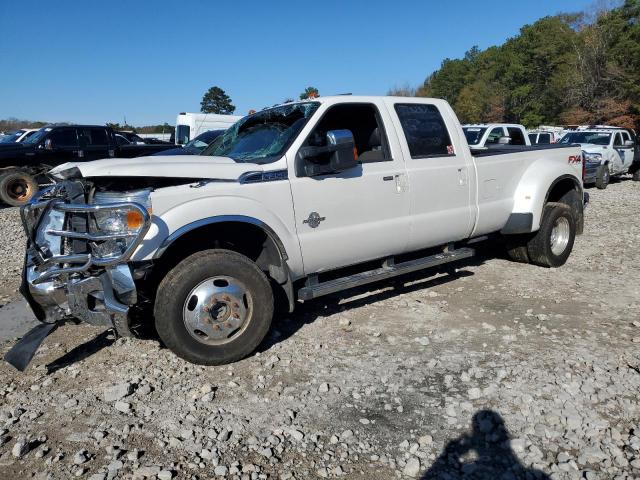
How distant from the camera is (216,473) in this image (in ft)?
8.64

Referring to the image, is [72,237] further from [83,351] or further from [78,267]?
[83,351]

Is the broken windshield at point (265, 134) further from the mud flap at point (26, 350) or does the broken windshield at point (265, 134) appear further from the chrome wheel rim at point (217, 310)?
the mud flap at point (26, 350)

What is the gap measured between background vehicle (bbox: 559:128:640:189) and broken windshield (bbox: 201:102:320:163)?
1315cm

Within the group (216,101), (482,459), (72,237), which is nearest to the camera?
(482,459)

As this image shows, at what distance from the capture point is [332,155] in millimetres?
4055

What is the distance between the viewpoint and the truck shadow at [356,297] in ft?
15.0

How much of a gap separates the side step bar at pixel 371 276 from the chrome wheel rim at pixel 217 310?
545 mm

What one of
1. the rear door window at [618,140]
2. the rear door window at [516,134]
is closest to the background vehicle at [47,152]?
the rear door window at [516,134]

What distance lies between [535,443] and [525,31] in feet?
188

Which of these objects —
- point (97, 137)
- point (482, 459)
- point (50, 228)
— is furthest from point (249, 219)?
point (97, 137)

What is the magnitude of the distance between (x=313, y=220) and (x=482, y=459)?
2.19m

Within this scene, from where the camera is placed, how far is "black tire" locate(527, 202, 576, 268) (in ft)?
19.9

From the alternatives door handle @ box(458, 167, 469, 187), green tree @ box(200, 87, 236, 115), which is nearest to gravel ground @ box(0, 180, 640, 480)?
door handle @ box(458, 167, 469, 187)

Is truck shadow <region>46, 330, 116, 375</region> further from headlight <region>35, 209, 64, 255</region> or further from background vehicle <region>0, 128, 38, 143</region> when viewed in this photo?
background vehicle <region>0, 128, 38, 143</region>
